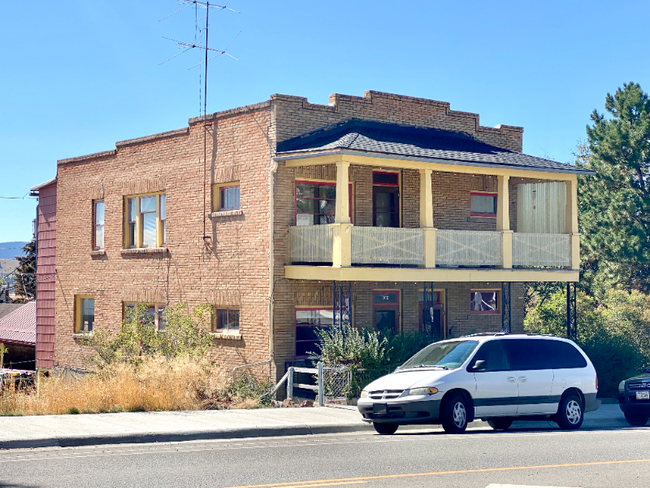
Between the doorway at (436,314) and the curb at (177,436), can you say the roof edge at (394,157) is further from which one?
the curb at (177,436)

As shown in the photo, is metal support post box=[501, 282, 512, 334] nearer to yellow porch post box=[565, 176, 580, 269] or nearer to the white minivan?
yellow porch post box=[565, 176, 580, 269]

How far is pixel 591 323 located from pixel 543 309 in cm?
303

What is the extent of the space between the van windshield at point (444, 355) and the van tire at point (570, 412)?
6.50 feet

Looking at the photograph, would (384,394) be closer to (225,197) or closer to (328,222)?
(328,222)

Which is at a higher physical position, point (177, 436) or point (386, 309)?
point (386, 309)

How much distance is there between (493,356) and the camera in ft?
50.2

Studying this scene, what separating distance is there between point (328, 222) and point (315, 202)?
0.60 m

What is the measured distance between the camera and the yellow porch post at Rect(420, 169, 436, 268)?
21797 millimetres

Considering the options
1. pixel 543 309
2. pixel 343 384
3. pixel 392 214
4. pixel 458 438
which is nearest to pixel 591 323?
pixel 543 309

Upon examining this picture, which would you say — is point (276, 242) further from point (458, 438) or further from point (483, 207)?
point (458, 438)

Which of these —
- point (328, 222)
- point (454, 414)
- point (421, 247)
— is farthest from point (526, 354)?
point (328, 222)

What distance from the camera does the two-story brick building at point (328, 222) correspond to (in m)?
21.7

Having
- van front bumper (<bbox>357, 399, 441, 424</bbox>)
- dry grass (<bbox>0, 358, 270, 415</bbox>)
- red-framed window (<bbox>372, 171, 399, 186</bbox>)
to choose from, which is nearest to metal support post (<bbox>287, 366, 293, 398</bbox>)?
dry grass (<bbox>0, 358, 270, 415</bbox>)

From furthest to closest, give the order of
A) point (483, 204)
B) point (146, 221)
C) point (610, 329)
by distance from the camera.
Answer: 1. point (610, 329)
2. point (146, 221)
3. point (483, 204)
